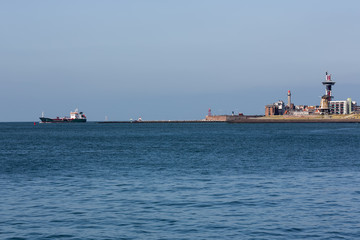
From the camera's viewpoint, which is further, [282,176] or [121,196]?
[282,176]

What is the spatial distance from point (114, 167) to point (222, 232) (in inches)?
1088

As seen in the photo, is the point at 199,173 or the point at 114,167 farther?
the point at 114,167

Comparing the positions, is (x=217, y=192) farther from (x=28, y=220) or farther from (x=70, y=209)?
(x=28, y=220)

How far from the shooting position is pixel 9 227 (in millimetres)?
20812

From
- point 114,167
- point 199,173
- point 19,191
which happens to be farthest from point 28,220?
point 114,167

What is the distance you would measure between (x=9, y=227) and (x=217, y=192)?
1309cm

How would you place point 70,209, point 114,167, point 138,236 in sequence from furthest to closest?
point 114,167 < point 70,209 < point 138,236

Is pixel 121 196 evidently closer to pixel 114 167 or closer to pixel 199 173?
pixel 199 173

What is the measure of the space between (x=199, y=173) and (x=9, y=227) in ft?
69.6

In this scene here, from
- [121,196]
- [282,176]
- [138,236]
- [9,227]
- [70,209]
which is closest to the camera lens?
[138,236]

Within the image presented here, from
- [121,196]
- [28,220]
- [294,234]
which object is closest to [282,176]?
[121,196]

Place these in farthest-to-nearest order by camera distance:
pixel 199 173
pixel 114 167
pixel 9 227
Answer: pixel 114 167 < pixel 199 173 < pixel 9 227

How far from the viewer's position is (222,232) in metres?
19.8

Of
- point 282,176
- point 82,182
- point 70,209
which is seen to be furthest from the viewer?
point 282,176
